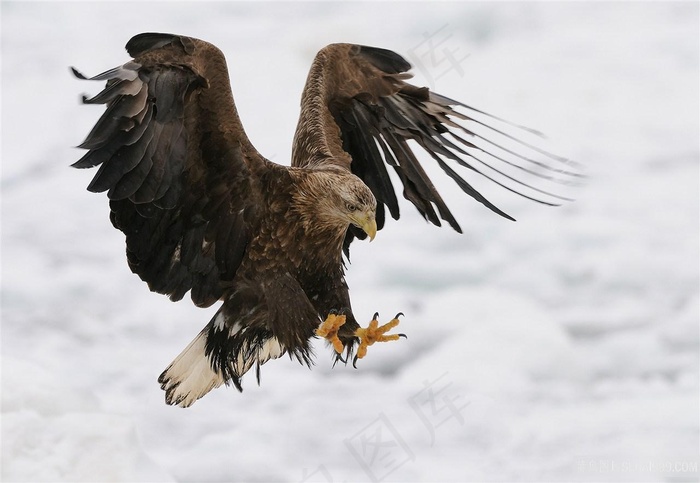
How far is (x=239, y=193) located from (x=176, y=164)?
1.33 ft

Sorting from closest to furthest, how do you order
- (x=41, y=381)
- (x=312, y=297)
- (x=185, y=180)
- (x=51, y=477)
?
(x=185, y=180), (x=312, y=297), (x=51, y=477), (x=41, y=381)

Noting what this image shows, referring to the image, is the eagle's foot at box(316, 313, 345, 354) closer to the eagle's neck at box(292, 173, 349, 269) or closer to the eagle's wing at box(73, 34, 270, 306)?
the eagle's neck at box(292, 173, 349, 269)

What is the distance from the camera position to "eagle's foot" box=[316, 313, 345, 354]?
4961 mm

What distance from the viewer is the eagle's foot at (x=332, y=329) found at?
496 cm

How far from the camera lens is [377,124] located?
5824mm

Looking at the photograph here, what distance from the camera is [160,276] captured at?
5.02 metres

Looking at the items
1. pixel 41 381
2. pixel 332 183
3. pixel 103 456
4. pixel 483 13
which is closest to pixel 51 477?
pixel 103 456

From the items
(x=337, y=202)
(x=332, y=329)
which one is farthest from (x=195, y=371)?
(x=337, y=202)

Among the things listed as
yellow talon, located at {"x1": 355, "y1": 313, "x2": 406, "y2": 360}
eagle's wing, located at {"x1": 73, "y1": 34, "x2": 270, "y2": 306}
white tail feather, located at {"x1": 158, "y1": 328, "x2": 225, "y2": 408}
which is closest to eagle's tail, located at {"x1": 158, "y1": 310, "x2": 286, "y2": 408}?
white tail feather, located at {"x1": 158, "y1": 328, "x2": 225, "y2": 408}

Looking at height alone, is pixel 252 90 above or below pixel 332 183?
above

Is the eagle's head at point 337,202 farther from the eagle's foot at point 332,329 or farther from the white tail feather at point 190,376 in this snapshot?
the white tail feather at point 190,376

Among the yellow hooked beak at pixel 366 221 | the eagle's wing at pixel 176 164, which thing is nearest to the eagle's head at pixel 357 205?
the yellow hooked beak at pixel 366 221

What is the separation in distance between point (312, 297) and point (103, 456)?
1.68m

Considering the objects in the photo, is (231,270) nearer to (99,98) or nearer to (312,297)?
(312,297)
